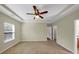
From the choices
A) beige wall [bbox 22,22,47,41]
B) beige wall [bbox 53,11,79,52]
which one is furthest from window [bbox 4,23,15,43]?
beige wall [bbox 53,11,79,52]

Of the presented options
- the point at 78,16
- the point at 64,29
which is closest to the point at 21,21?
the point at 64,29

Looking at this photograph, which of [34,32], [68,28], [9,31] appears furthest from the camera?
[9,31]

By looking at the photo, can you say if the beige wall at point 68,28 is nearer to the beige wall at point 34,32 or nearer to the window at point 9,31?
the beige wall at point 34,32

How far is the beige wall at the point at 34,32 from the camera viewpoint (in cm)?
303

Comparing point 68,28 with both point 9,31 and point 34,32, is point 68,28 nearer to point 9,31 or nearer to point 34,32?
point 34,32

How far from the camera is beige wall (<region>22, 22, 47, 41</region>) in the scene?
3025mm

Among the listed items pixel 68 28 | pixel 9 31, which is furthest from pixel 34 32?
pixel 68 28

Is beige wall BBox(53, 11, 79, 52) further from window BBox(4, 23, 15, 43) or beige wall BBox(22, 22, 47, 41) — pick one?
window BBox(4, 23, 15, 43)

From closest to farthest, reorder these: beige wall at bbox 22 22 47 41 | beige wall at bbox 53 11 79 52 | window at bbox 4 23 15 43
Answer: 1. beige wall at bbox 53 11 79 52
2. beige wall at bbox 22 22 47 41
3. window at bbox 4 23 15 43

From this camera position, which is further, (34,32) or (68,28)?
(34,32)

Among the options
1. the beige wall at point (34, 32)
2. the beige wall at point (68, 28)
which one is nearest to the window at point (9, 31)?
the beige wall at point (34, 32)

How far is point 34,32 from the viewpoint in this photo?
310 cm

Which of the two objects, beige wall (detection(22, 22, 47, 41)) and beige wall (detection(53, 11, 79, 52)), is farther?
beige wall (detection(22, 22, 47, 41))

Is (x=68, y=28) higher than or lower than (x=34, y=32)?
higher
